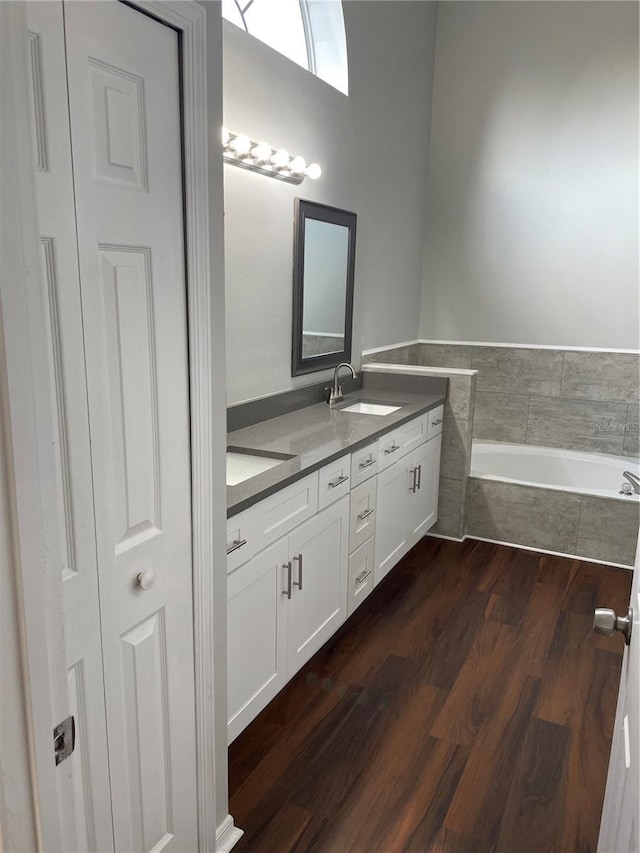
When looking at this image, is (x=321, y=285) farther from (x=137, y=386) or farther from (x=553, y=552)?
(x=137, y=386)

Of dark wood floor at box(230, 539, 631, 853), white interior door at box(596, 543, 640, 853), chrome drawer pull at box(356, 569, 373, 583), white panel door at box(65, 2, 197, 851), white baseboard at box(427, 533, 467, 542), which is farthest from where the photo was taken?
white baseboard at box(427, 533, 467, 542)

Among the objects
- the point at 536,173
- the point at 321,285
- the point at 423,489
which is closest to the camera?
the point at 321,285

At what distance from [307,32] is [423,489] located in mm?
2366

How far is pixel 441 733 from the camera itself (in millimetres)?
2191

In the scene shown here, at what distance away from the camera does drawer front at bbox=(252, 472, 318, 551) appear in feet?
6.43

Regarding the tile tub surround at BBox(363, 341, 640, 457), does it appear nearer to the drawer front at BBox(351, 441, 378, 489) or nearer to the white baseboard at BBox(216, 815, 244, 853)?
the drawer front at BBox(351, 441, 378, 489)

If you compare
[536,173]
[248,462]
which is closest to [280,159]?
[248,462]

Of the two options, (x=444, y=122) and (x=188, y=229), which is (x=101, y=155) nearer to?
(x=188, y=229)

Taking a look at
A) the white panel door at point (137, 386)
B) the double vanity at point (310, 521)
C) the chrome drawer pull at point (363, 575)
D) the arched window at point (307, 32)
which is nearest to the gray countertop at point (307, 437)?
the double vanity at point (310, 521)

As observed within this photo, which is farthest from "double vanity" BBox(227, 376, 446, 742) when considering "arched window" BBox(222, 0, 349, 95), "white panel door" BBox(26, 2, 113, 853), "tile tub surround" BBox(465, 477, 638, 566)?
"arched window" BBox(222, 0, 349, 95)

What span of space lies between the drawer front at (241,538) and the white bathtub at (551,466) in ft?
7.73

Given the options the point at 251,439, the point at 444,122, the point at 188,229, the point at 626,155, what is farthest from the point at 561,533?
the point at 188,229

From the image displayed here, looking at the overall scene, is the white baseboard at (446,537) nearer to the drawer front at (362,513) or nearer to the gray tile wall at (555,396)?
the gray tile wall at (555,396)

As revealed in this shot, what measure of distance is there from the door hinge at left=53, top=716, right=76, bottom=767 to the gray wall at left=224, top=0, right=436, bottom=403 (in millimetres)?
1919
